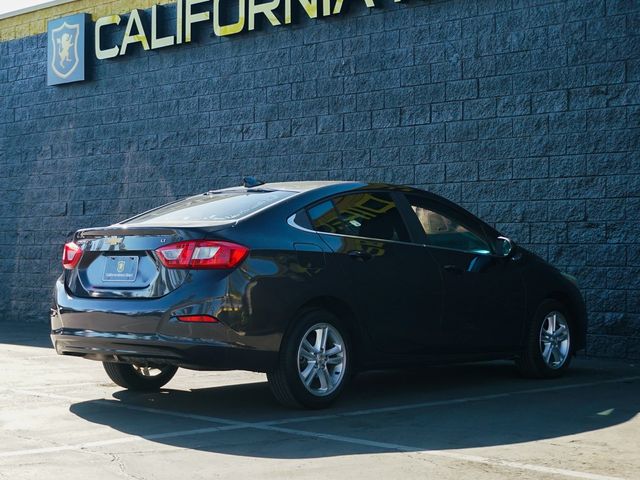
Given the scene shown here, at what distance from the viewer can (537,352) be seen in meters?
9.19

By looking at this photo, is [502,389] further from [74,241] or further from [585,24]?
[585,24]

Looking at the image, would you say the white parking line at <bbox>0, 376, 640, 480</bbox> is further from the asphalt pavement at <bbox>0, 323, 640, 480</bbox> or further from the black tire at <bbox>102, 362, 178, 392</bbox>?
the black tire at <bbox>102, 362, 178, 392</bbox>

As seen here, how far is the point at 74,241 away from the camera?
25.5ft

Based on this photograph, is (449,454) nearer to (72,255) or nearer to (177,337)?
(177,337)

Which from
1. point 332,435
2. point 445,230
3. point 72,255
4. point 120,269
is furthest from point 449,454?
point 72,255

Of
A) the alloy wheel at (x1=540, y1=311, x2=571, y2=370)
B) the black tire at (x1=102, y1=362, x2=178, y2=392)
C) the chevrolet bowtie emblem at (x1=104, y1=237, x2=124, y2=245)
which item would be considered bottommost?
the black tire at (x1=102, y1=362, x2=178, y2=392)

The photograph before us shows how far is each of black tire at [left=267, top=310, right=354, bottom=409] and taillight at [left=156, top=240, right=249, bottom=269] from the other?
25.5 inches

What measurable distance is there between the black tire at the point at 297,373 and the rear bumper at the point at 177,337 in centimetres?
10

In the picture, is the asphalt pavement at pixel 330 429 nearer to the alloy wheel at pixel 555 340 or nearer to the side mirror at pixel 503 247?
the alloy wheel at pixel 555 340

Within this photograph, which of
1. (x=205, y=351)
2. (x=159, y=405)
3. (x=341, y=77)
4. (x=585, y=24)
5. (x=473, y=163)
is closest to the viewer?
(x=205, y=351)

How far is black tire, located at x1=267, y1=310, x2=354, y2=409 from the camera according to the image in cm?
713

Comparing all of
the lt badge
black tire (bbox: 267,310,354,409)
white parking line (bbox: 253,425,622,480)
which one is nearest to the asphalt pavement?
white parking line (bbox: 253,425,622,480)

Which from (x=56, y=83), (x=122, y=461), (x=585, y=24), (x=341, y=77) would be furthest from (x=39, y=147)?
(x=122, y=461)

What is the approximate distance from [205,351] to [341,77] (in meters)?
7.23
